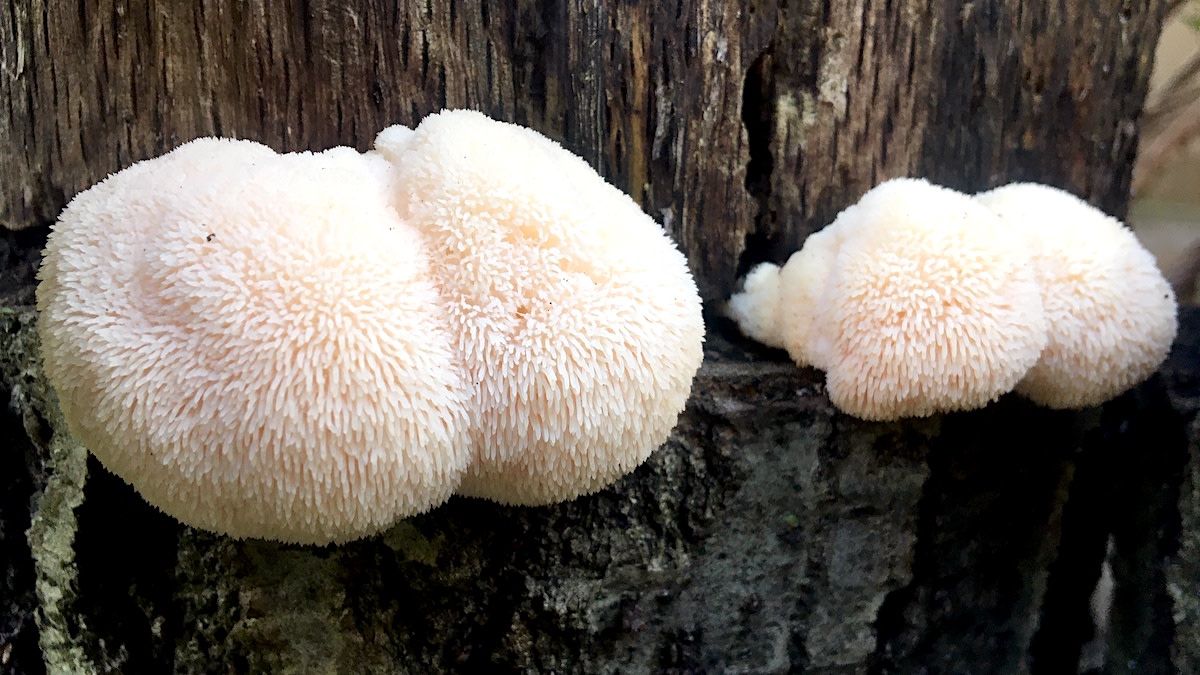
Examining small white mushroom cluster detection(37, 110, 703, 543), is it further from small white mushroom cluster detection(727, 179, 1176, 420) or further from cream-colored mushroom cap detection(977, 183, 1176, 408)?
cream-colored mushroom cap detection(977, 183, 1176, 408)

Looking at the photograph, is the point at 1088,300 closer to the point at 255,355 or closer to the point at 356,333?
the point at 356,333

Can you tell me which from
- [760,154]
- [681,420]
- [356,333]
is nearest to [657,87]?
[760,154]

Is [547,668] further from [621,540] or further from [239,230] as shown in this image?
[239,230]

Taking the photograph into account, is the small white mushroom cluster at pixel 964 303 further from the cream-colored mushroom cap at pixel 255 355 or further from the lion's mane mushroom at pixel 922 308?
the cream-colored mushroom cap at pixel 255 355

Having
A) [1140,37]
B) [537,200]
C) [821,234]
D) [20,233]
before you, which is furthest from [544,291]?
[1140,37]

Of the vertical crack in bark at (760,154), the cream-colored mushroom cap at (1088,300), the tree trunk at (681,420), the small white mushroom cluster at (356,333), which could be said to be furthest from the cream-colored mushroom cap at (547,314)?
the cream-colored mushroom cap at (1088,300)

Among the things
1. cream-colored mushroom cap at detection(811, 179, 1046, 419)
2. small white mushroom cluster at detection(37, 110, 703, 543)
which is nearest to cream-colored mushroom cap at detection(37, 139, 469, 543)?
small white mushroom cluster at detection(37, 110, 703, 543)
